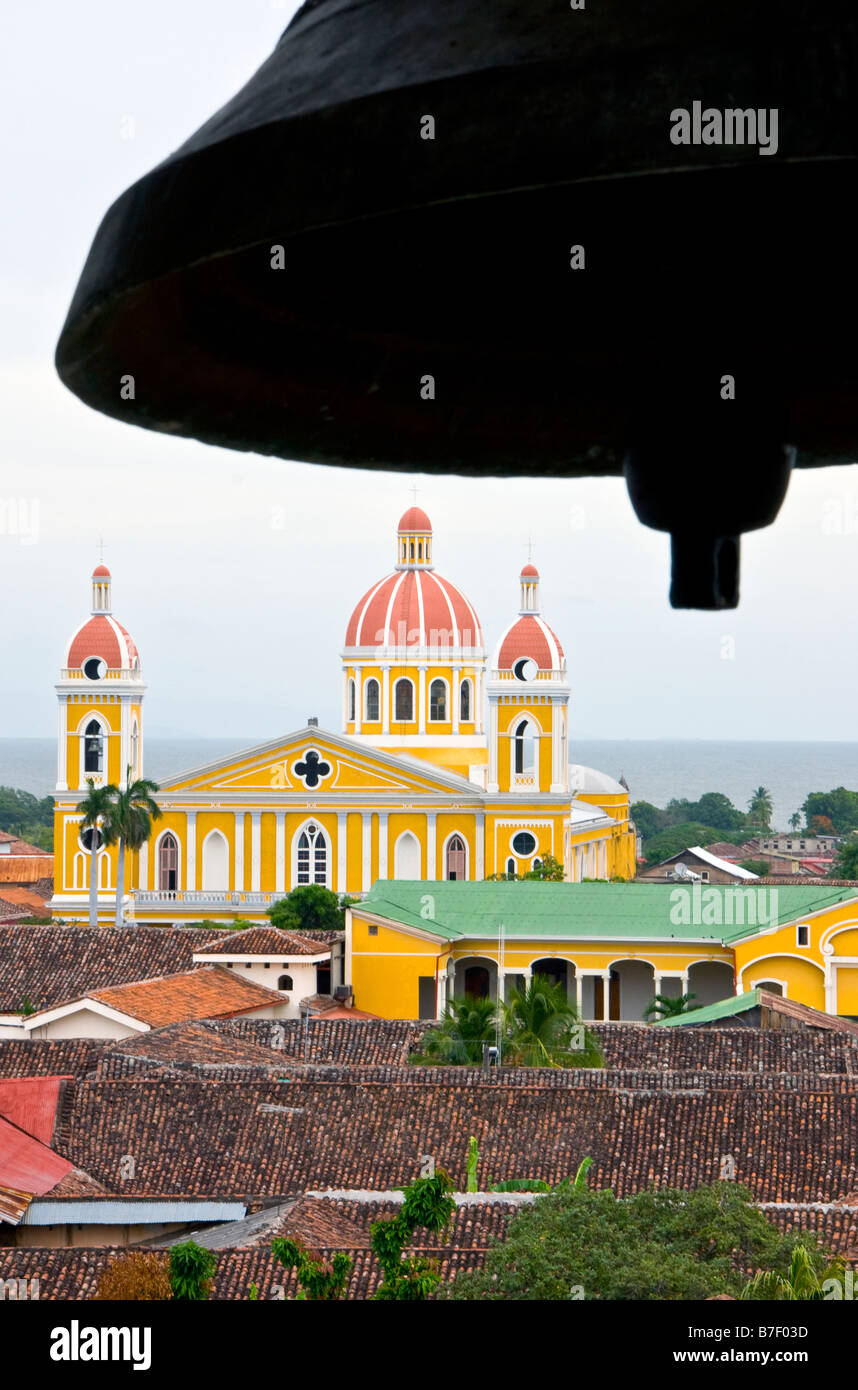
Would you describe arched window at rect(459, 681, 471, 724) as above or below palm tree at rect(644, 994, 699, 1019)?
above

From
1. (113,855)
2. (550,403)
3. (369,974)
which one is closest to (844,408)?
(550,403)

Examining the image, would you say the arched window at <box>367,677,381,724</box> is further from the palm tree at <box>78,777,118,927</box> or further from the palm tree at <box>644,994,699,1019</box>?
the palm tree at <box>644,994,699,1019</box>

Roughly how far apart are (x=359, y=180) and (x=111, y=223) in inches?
9.8

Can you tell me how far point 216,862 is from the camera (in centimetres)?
4300

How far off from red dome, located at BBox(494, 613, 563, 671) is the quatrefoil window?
4898 mm

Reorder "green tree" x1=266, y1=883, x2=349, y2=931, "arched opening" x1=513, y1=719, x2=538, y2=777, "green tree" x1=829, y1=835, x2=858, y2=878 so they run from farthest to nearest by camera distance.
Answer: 1. "green tree" x1=829, y1=835, x2=858, y2=878
2. "arched opening" x1=513, y1=719, x2=538, y2=777
3. "green tree" x1=266, y1=883, x2=349, y2=931

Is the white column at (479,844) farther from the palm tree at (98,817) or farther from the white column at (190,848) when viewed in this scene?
the palm tree at (98,817)

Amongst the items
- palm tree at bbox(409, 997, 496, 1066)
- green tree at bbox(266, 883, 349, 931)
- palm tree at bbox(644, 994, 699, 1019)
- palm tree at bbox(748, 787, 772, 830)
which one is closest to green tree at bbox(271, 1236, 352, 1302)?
palm tree at bbox(409, 997, 496, 1066)

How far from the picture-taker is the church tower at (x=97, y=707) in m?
43.4

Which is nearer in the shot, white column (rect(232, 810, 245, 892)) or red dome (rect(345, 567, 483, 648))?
white column (rect(232, 810, 245, 892))

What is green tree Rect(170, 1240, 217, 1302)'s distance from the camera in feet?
31.5

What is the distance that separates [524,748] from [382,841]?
418 centimetres

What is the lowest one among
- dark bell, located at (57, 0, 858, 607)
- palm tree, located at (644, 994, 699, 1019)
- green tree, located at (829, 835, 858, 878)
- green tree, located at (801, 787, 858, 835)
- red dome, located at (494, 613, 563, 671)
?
green tree, located at (801, 787, 858, 835)
